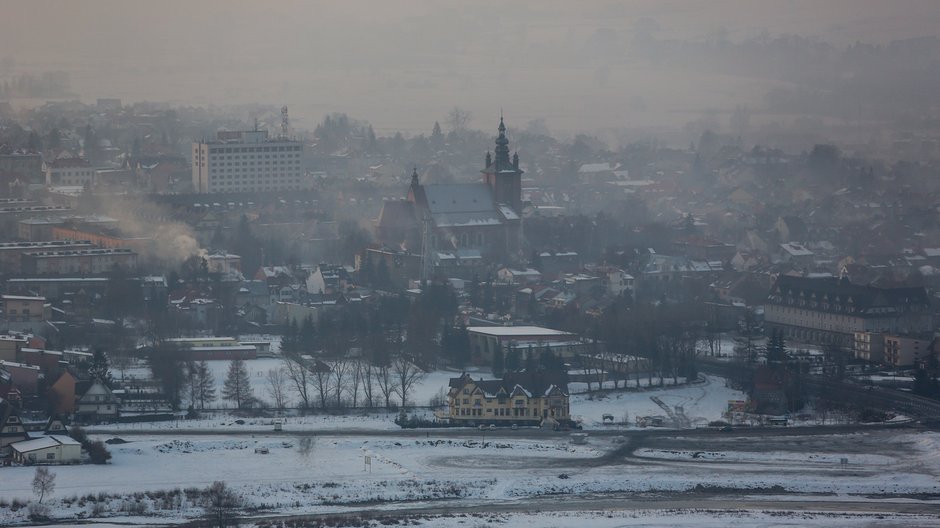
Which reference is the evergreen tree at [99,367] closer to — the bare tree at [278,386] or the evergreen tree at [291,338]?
the bare tree at [278,386]

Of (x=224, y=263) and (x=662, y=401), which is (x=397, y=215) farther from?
(x=662, y=401)

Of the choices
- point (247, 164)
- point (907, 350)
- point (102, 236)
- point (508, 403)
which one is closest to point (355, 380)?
point (508, 403)

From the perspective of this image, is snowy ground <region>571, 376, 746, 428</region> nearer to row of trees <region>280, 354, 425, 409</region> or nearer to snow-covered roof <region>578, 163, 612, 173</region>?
row of trees <region>280, 354, 425, 409</region>

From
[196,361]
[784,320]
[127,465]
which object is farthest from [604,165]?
[127,465]

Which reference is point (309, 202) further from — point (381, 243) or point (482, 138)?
point (482, 138)

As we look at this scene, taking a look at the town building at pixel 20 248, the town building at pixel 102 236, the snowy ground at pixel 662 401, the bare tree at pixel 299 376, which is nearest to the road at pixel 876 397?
the snowy ground at pixel 662 401

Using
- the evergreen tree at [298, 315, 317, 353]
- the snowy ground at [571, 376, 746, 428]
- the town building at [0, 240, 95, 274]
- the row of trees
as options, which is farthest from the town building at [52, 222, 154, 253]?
the snowy ground at [571, 376, 746, 428]
